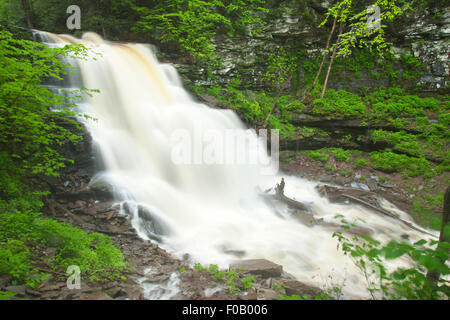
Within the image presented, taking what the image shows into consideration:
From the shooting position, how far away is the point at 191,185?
7.93 meters

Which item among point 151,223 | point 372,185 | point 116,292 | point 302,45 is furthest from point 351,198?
point 302,45

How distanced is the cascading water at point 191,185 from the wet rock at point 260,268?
41 centimetres

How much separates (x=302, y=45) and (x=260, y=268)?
1311 centimetres

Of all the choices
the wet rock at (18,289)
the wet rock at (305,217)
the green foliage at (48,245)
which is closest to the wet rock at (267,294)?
the green foliage at (48,245)

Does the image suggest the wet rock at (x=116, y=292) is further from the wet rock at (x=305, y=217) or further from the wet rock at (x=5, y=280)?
the wet rock at (x=305, y=217)

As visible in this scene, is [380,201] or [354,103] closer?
[380,201]

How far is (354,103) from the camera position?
451 inches

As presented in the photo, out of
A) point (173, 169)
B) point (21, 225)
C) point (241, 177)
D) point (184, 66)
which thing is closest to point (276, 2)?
point (184, 66)

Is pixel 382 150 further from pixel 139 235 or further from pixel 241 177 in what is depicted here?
pixel 139 235

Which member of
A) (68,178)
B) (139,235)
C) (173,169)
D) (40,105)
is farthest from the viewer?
(173,169)

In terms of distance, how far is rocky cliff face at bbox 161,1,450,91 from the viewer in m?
11.7

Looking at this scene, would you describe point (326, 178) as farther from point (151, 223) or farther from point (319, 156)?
point (151, 223)

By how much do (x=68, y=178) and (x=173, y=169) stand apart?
302 centimetres

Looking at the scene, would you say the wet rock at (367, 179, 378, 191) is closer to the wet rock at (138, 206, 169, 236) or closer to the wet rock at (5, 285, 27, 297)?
the wet rock at (138, 206, 169, 236)
